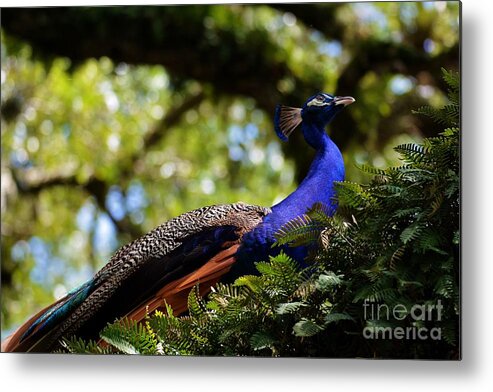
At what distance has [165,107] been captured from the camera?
4.14 m

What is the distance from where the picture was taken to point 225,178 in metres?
4.02

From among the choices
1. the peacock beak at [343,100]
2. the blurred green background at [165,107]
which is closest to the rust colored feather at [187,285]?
the blurred green background at [165,107]

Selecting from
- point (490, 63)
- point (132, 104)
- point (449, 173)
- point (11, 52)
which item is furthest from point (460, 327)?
point (11, 52)

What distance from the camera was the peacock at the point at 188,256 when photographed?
3.14m

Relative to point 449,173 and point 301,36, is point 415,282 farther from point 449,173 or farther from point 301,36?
point 301,36

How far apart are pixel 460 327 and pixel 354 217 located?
48cm

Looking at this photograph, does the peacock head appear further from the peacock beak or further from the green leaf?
the green leaf

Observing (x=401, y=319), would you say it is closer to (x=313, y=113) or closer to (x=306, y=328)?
(x=306, y=328)

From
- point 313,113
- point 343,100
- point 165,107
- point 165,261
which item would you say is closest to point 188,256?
point 165,261

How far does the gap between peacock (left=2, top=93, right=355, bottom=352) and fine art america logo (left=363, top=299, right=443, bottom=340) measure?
32 cm

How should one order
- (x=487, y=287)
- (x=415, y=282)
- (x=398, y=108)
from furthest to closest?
1. (x=398, y=108)
2. (x=487, y=287)
3. (x=415, y=282)

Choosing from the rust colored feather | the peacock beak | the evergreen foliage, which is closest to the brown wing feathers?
the rust colored feather

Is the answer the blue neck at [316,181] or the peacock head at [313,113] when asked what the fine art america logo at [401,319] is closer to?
the blue neck at [316,181]

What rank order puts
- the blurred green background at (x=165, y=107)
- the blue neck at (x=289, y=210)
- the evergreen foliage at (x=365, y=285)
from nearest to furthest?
the evergreen foliage at (x=365, y=285) < the blue neck at (x=289, y=210) < the blurred green background at (x=165, y=107)
